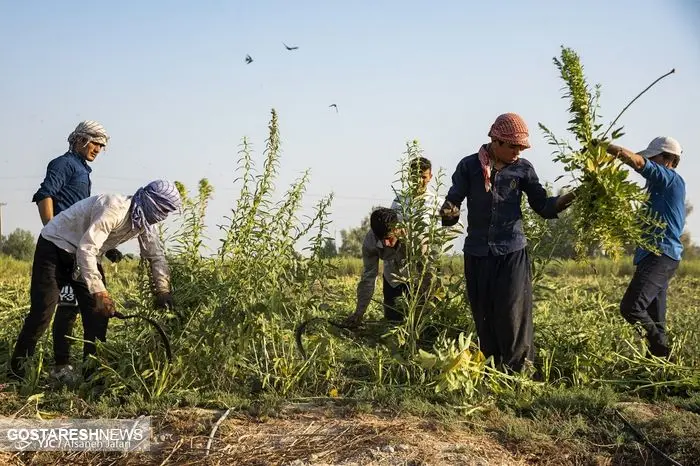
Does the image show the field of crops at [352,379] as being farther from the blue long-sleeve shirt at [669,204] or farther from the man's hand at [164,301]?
the blue long-sleeve shirt at [669,204]

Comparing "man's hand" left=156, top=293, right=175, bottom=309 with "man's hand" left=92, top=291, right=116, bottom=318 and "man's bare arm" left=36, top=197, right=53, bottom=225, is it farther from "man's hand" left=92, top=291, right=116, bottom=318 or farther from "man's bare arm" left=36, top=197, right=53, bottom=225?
"man's bare arm" left=36, top=197, right=53, bottom=225

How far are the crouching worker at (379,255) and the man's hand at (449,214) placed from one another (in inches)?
15.4

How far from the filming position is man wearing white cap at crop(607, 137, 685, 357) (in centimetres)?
548

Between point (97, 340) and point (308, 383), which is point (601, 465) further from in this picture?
point (97, 340)

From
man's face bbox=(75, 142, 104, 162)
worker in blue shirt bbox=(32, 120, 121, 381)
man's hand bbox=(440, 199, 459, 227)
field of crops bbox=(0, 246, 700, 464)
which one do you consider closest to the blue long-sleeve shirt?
field of crops bbox=(0, 246, 700, 464)

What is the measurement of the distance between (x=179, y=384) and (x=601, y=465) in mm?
2479

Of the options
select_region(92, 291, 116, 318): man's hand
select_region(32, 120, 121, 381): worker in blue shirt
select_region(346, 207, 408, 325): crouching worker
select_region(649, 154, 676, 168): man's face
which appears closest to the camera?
select_region(92, 291, 116, 318): man's hand

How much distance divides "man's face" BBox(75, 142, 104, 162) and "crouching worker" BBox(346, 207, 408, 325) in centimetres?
206

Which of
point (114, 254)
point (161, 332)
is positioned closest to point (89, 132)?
point (114, 254)

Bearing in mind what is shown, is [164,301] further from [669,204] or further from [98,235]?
[669,204]

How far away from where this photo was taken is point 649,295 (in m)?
5.51

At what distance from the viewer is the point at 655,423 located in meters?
4.49

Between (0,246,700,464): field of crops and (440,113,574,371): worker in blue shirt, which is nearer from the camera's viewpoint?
(0,246,700,464): field of crops

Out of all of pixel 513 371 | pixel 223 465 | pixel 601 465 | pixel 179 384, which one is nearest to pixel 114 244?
pixel 179 384
